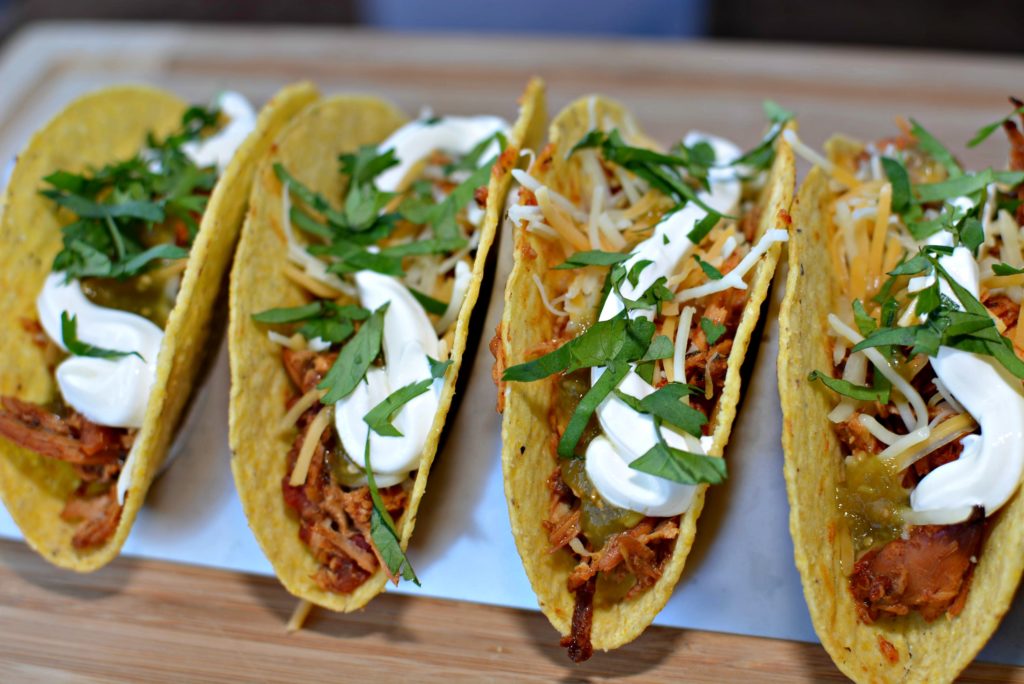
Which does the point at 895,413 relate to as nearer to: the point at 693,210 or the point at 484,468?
the point at 693,210

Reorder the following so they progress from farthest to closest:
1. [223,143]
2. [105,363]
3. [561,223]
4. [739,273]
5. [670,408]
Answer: [223,143] → [105,363] → [561,223] → [739,273] → [670,408]

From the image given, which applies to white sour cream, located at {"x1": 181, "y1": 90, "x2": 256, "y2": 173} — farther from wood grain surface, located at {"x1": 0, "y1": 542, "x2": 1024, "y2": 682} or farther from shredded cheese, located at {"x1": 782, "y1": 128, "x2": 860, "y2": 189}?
shredded cheese, located at {"x1": 782, "y1": 128, "x2": 860, "y2": 189}

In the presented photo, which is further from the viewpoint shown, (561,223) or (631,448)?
(561,223)

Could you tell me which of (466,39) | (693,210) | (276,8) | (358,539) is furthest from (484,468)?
(276,8)

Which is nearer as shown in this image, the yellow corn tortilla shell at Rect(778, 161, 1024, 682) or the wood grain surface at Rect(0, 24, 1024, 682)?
the yellow corn tortilla shell at Rect(778, 161, 1024, 682)

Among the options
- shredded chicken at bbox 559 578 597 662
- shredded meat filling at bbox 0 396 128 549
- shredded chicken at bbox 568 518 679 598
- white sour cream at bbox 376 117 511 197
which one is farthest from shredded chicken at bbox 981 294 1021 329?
shredded meat filling at bbox 0 396 128 549

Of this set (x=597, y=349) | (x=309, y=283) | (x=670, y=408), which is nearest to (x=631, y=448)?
(x=670, y=408)

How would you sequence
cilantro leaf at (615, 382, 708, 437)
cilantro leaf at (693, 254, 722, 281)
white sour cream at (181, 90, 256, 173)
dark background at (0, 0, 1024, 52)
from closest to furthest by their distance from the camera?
cilantro leaf at (615, 382, 708, 437) → cilantro leaf at (693, 254, 722, 281) → white sour cream at (181, 90, 256, 173) → dark background at (0, 0, 1024, 52)

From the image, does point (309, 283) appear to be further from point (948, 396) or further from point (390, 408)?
point (948, 396)
